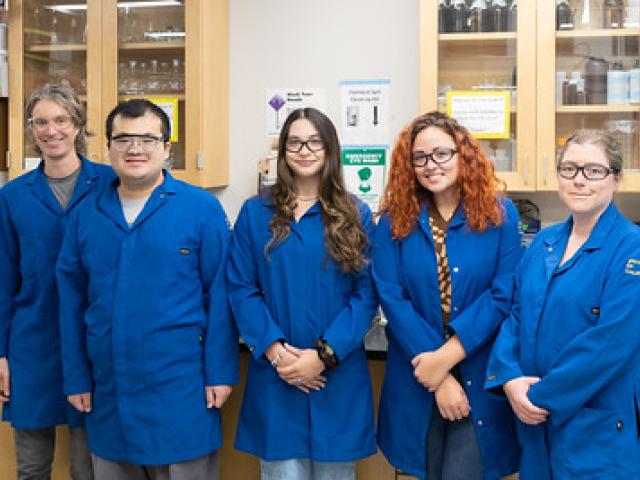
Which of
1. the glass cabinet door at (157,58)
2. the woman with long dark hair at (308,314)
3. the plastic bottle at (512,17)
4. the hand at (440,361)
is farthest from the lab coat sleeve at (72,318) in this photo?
the plastic bottle at (512,17)

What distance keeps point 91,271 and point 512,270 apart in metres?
1.09

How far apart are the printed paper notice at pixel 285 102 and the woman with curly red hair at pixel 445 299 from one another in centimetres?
148

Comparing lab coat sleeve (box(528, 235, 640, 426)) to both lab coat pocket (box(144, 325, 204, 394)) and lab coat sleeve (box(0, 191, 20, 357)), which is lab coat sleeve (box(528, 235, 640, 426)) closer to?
lab coat pocket (box(144, 325, 204, 394))

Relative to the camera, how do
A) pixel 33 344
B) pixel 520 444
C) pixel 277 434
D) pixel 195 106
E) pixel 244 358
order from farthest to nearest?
pixel 195 106, pixel 244 358, pixel 33 344, pixel 277 434, pixel 520 444

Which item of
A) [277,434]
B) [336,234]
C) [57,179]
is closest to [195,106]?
[57,179]

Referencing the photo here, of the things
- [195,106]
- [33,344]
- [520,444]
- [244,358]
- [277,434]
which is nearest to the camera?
[520,444]

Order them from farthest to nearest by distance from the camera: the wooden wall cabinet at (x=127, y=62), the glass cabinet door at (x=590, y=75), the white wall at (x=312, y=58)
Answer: the white wall at (x=312, y=58)
the wooden wall cabinet at (x=127, y=62)
the glass cabinet door at (x=590, y=75)

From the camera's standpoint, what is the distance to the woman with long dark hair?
1.98 m

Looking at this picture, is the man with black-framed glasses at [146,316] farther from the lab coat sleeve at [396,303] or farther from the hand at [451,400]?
the hand at [451,400]

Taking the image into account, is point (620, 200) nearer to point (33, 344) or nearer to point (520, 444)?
point (520, 444)

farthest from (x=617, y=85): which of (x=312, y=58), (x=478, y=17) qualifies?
(x=312, y=58)

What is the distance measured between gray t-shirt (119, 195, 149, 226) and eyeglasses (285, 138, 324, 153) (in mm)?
425

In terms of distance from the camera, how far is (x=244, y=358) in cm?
241

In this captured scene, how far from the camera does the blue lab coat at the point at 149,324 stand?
Result: 2.01 meters
